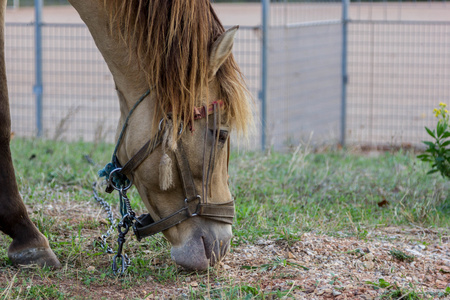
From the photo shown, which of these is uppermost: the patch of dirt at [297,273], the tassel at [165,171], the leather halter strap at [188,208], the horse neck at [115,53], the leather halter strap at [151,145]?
the horse neck at [115,53]

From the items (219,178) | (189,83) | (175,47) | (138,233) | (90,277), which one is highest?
(175,47)

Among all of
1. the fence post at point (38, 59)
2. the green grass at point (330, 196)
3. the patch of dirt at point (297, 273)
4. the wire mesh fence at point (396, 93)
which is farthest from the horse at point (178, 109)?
the fence post at point (38, 59)

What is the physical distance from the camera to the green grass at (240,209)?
98.4 inches

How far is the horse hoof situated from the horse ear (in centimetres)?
121

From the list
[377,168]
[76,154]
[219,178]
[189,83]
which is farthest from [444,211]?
[76,154]

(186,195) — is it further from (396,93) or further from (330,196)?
(396,93)

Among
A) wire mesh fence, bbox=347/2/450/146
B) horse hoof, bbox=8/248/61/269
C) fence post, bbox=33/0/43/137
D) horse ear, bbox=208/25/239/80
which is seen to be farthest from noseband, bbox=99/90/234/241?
fence post, bbox=33/0/43/137

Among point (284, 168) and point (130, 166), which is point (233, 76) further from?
point (284, 168)

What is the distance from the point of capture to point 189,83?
2.32 metres

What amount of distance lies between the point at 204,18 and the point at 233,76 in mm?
276

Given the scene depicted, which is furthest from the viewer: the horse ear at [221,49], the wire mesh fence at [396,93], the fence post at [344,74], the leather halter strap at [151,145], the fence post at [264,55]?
the fence post at [344,74]

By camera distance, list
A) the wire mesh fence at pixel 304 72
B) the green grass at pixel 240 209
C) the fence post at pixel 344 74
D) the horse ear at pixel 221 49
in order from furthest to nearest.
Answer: the fence post at pixel 344 74 < the wire mesh fence at pixel 304 72 < the green grass at pixel 240 209 < the horse ear at pixel 221 49

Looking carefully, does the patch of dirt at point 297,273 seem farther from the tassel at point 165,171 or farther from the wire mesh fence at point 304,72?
the wire mesh fence at point 304,72

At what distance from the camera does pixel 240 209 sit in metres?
3.56
